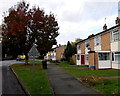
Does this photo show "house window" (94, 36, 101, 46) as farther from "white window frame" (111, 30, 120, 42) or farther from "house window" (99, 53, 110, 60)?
"white window frame" (111, 30, 120, 42)

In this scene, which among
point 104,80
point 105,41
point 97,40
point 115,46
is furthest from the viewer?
point 97,40

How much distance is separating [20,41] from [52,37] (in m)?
6.39

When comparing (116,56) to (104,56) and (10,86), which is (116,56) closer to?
(104,56)

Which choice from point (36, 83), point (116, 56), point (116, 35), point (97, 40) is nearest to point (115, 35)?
point (116, 35)

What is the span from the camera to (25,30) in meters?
24.7

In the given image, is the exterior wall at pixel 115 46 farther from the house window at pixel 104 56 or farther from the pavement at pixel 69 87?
the pavement at pixel 69 87

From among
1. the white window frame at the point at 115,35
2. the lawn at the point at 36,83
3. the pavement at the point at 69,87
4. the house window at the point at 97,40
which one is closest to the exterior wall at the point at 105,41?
the white window frame at the point at 115,35

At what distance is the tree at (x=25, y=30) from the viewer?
2394cm

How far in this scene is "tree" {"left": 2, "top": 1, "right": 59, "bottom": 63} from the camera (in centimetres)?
2394

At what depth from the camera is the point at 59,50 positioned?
60.8 m

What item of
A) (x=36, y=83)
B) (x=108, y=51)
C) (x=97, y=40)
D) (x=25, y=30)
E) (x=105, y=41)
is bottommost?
(x=36, y=83)

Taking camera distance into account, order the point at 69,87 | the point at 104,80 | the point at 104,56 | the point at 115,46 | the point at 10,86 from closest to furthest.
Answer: the point at 69,87 < the point at 10,86 < the point at 104,80 < the point at 115,46 < the point at 104,56

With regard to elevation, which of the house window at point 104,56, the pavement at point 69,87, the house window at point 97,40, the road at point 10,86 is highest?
the house window at point 97,40

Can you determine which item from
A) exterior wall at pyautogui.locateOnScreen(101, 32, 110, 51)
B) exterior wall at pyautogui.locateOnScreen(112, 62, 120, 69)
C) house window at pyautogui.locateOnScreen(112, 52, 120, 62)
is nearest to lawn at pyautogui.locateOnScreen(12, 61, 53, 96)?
exterior wall at pyautogui.locateOnScreen(112, 62, 120, 69)
